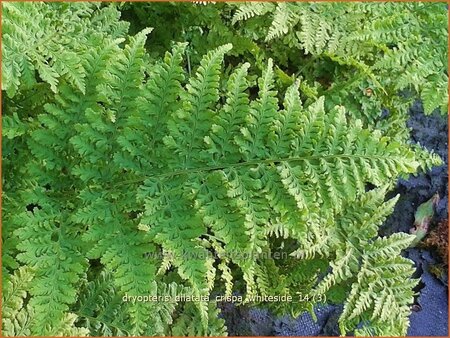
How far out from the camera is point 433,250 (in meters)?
3.10

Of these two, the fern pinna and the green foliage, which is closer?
the fern pinna

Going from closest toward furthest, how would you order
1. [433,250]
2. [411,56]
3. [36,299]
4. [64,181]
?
[36,299] → [64,181] → [411,56] → [433,250]

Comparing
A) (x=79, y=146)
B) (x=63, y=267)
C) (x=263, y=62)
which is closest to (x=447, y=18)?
(x=263, y=62)

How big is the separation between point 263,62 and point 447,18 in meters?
0.69

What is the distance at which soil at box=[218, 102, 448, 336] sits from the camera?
2805 mm

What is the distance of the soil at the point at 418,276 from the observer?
2805 mm

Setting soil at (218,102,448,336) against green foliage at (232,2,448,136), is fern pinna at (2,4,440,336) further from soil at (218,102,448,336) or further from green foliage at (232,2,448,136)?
soil at (218,102,448,336)

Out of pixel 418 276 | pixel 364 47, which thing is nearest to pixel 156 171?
pixel 364 47

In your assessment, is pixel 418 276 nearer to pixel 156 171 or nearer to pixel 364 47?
pixel 364 47

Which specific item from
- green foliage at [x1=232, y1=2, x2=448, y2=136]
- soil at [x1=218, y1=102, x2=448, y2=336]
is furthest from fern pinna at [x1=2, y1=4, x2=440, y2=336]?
soil at [x1=218, y1=102, x2=448, y2=336]

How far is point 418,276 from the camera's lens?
9.95 feet

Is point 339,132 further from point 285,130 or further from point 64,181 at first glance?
point 64,181

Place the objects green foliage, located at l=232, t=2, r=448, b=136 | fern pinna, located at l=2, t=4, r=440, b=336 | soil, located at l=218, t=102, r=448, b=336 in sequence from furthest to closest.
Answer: soil, located at l=218, t=102, r=448, b=336, green foliage, located at l=232, t=2, r=448, b=136, fern pinna, located at l=2, t=4, r=440, b=336

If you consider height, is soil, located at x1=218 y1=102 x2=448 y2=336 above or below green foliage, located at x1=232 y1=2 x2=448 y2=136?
below
